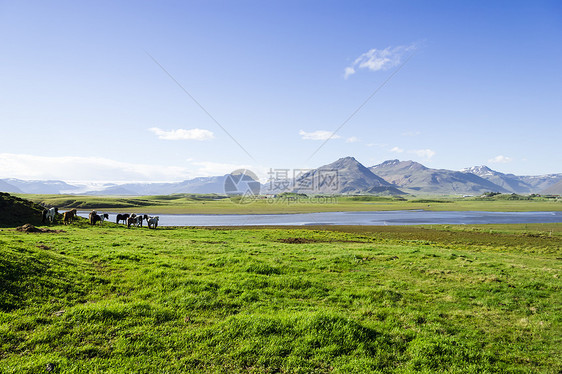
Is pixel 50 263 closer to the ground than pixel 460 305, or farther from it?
farther from it

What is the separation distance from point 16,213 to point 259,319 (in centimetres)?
4552

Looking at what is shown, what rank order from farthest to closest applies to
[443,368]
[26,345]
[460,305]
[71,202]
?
[71,202]
[460,305]
[443,368]
[26,345]

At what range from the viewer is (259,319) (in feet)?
32.4

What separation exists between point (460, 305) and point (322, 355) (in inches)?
347

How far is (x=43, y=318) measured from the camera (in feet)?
29.6

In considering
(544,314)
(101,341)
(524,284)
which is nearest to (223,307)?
(101,341)

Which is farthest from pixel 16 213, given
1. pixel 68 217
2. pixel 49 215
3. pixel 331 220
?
pixel 331 220

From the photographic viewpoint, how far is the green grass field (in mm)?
7934

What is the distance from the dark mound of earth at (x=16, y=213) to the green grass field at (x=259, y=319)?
94.9ft

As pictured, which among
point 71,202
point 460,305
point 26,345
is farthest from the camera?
point 71,202

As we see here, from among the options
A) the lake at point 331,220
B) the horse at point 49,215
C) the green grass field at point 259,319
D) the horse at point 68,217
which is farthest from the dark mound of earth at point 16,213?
the green grass field at point 259,319

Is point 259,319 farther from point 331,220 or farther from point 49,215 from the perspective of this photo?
point 331,220

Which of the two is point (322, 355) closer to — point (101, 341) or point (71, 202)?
point (101, 341)

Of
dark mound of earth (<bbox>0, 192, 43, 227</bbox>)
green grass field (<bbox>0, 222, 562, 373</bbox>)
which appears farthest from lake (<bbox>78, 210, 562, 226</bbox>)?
green grass field (<bbox>0, 222, 562, 373</bbox>)
